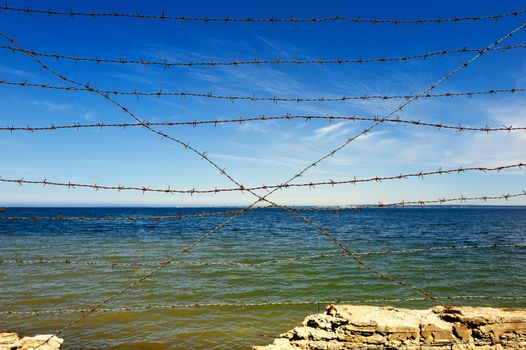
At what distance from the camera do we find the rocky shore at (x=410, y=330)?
16.2 ft

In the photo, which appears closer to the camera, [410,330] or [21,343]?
[410,330]

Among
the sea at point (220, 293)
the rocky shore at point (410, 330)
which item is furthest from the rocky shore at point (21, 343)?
the rocky shore at point (410, 330)

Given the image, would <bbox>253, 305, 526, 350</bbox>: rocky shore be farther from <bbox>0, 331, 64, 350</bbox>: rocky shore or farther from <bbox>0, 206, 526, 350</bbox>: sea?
<bbox>0, 331, 64, 350</bbox>: rocky shore

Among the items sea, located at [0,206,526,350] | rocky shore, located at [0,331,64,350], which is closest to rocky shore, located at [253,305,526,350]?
sea, located at [0,206,526,350]

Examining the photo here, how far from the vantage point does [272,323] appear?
381 inches

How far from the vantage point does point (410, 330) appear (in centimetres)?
566

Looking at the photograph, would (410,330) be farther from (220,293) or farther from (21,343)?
(220,293)

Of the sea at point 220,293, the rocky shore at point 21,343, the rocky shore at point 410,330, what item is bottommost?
the sea at point 220,293

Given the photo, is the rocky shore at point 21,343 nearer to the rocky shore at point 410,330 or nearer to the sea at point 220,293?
the sea at point 220,293

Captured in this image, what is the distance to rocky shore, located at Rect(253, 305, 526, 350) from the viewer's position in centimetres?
495

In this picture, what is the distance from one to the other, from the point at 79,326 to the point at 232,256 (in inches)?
501

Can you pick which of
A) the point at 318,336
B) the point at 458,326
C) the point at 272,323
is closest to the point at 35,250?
the point at 272,323

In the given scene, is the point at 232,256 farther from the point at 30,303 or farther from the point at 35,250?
the point at 35,250

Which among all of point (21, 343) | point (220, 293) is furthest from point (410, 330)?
point (220, 293)
